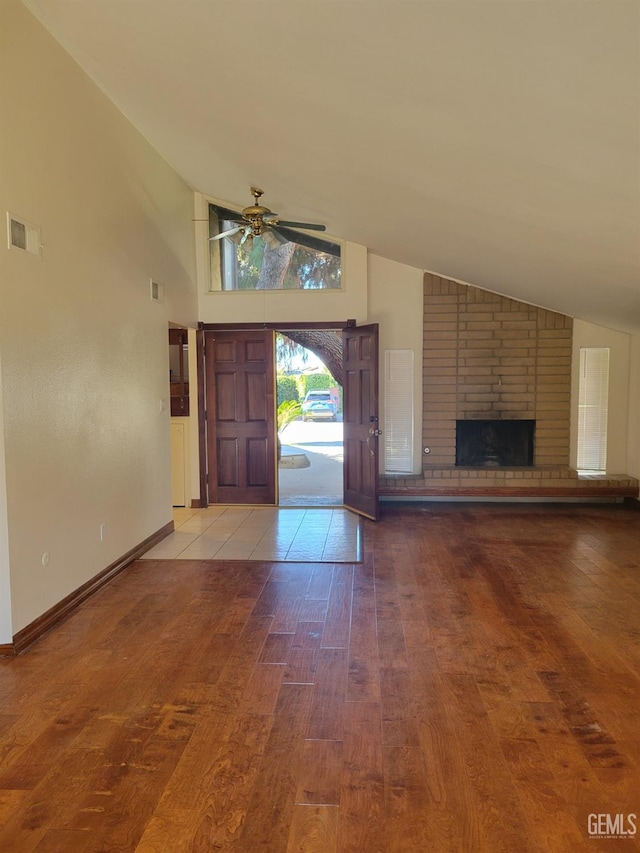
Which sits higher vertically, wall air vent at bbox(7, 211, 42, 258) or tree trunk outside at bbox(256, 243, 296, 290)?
tree trunk outside at bbox(256, 243, 296, 290)

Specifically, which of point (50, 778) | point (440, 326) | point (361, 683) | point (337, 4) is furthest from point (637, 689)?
point (440, 326)

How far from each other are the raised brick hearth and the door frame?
3.61 feet

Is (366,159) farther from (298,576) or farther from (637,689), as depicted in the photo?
(637,689)

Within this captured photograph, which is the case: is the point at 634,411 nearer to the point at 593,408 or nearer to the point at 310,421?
the point at 593,408

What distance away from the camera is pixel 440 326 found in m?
6.26

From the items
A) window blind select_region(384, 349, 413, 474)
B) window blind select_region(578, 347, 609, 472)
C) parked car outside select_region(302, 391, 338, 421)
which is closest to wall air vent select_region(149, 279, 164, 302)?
window blind select_region(384, 349, 413, 474)

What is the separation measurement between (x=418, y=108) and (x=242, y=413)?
4.18 m

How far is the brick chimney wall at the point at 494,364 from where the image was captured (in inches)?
244

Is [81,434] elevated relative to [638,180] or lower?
lower

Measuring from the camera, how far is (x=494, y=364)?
6281 mm

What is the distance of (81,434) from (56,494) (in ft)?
1.53

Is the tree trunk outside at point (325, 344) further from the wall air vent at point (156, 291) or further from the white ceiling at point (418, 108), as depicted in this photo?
the white ceiling at point (418, 108)

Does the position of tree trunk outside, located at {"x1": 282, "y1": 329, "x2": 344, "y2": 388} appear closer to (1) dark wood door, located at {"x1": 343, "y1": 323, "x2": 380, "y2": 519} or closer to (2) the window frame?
(2) the window frame

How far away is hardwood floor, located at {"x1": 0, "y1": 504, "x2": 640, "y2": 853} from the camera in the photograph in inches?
68.7
